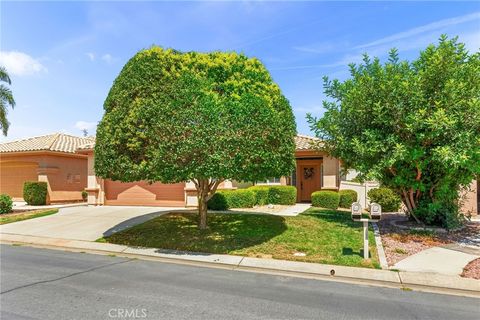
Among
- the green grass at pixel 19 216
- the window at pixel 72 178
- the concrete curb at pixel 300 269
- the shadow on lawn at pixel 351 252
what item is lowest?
the concrete curb at pixel 300 269

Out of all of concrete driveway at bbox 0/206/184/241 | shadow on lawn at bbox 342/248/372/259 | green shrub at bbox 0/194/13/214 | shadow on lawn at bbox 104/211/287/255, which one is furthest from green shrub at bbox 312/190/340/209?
green shrub at bbox 0/194/13/214

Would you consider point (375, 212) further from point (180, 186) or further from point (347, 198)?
point (180, 186)

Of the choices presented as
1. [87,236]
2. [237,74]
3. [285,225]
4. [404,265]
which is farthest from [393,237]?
[87,236]

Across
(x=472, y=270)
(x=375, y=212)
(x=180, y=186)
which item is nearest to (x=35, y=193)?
(x=180, y=186)

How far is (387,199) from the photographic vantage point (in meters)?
16.7

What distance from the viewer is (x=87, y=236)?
1161cm

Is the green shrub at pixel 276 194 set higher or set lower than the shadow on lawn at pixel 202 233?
higher

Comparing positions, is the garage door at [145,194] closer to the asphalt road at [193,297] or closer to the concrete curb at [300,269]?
the concrete curb at [300,269]

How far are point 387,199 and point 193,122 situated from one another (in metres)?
12.2

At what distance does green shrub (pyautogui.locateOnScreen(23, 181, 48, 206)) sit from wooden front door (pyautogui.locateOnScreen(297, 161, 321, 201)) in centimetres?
1609

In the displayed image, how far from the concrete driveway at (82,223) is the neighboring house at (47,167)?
588 cm

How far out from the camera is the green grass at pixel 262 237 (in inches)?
352

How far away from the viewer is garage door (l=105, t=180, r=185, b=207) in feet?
58.6
